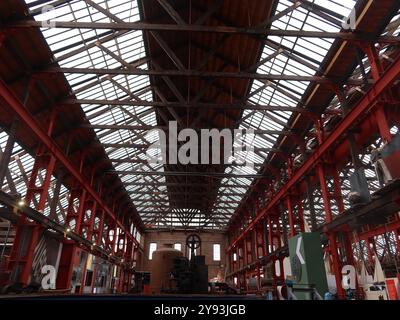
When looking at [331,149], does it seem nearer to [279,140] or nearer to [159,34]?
[279,140]

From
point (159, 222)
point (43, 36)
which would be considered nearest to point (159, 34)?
point (43, 36)

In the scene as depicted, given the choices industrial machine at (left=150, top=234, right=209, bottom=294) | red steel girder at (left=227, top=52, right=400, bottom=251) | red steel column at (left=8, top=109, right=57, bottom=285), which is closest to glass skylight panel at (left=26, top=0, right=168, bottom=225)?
red steel column at (left=8, top=109, right=57, bottom=285)

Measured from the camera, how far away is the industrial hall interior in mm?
10008

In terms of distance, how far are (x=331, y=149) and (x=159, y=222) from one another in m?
34.1

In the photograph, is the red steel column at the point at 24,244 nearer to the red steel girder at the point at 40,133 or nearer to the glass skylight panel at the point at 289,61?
the red steel girder at the point at 40,133

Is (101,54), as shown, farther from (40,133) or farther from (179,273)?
(179,273)

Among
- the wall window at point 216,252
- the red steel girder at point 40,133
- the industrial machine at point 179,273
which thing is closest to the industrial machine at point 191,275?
the industrial machine at point 179,273

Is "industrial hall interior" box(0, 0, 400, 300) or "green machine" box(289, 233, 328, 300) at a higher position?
"industrial hall interior" box(0, 0, 400, 300)

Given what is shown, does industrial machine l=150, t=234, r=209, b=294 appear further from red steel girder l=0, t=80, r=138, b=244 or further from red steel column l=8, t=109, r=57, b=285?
A: red steel girder l=0, t=80, r=138, b=244

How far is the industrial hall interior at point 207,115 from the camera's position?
32.8 ft

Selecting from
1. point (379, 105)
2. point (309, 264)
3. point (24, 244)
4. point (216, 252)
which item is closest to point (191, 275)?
point (309, 264)
